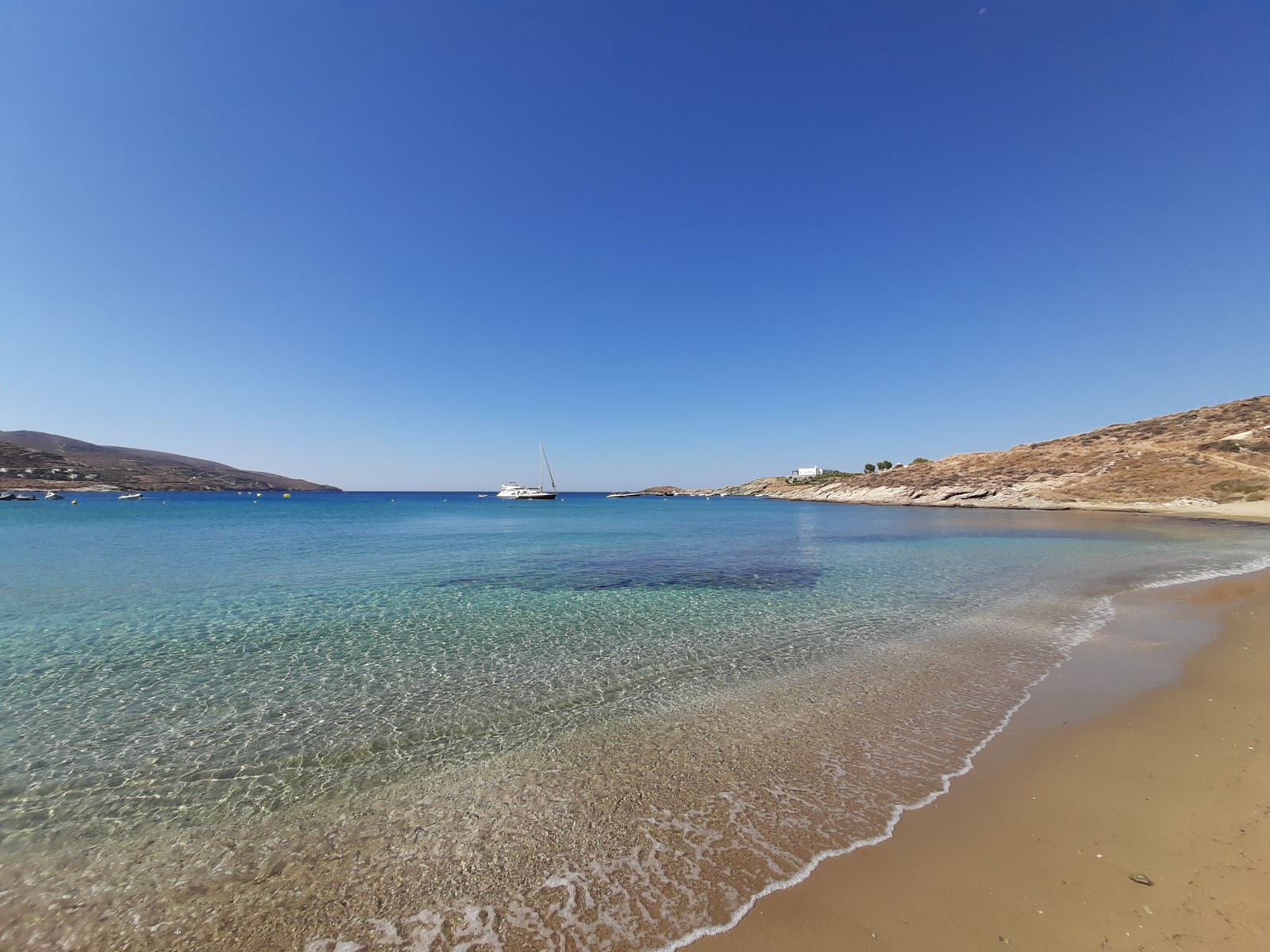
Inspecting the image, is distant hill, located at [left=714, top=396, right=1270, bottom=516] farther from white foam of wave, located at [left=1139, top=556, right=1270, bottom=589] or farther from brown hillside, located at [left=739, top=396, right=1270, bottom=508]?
white foam of wave, located at [left=1139, top=556, right=1270, bottom=589]

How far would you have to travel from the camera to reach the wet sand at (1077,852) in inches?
143

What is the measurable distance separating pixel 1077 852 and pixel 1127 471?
85.8m

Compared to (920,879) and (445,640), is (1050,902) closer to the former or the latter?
(920,879)

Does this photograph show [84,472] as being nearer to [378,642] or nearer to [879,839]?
[378,642]

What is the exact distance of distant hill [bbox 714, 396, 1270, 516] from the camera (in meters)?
55.0

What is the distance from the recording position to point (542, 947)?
358cm

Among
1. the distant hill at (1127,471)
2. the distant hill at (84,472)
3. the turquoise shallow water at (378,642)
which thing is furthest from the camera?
the distant hill at (84,472)

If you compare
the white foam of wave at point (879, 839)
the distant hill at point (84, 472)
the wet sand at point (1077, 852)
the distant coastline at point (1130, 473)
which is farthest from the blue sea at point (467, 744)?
the distant hill at point (84, 472)

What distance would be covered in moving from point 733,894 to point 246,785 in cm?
580

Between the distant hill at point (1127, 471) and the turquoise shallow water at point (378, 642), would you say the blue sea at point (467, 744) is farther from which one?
the distant hill at point (1127, 471)

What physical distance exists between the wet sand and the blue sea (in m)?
0.40

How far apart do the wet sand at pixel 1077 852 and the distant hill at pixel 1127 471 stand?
216 feet

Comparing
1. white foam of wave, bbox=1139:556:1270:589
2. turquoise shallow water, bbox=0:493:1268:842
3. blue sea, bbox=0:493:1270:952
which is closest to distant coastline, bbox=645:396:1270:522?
white foam of wave, bbox=1139:556:1270:589

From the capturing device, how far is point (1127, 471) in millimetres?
64562
